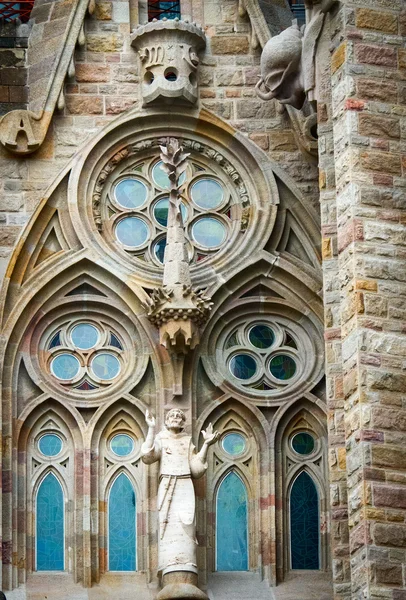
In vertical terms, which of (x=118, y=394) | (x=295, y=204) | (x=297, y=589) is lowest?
(x=297, y=589)

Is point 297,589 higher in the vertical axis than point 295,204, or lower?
lower

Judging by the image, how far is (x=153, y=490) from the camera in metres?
28.9

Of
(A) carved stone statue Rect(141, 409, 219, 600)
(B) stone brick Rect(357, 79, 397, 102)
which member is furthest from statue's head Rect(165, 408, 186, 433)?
(B) stone brick Rect(357, 79, 397, 102)

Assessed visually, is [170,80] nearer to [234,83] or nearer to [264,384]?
[234,83]

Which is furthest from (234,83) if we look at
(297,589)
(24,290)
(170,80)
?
(297,589)

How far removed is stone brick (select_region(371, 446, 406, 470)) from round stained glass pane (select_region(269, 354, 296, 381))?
11.2 ft

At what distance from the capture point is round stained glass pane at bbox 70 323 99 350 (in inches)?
1160

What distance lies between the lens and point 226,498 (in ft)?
95.5

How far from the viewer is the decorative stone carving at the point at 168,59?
98.2 ft

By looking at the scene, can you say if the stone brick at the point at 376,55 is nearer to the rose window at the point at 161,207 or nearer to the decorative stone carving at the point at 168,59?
the decorative stone carving at the point at 168,59

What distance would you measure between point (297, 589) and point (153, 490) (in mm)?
1643

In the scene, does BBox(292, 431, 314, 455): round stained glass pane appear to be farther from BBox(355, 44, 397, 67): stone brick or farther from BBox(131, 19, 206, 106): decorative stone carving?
BBox(355, 44, 397, 67): stone brick

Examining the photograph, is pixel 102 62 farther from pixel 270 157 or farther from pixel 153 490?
pixel 153 490

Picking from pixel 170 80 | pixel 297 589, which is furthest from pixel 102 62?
pixel 297 589
